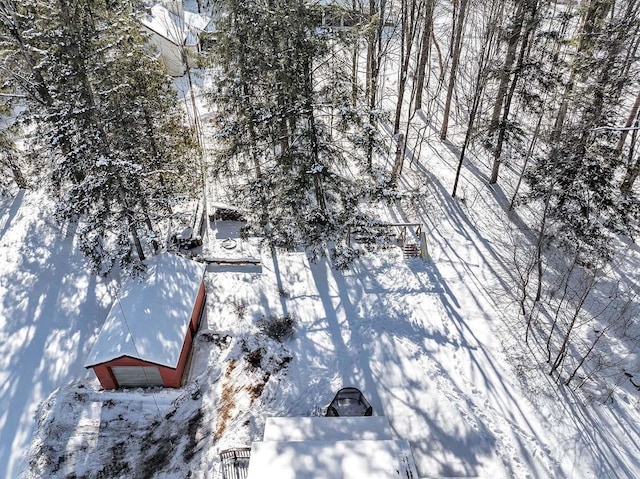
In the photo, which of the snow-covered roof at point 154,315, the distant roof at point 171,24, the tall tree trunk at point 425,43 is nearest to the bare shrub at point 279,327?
the snow-covered roof at point 154,315

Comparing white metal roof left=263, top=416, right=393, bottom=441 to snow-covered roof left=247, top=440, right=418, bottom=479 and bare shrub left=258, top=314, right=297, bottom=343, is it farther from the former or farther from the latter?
bare shrub left=258, top=314, right=297, bottom=343

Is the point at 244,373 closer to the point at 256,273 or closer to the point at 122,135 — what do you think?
the point at 256,273

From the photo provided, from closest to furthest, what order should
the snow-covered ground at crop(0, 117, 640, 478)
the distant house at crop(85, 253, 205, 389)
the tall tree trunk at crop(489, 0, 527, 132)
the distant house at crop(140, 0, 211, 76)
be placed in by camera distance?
the snow-covered ground at crop(0, 117, 640, 478) → the distant house at crop(85, 253, 205, 389) → the tall tree trunk at crop(489, 0, 527, 132) → the distant house at crop(140, 0, 211, 76)

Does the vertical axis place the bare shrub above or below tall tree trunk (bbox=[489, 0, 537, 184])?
below

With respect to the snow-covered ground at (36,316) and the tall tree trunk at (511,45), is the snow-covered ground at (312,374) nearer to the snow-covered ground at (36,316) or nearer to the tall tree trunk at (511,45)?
the snow-covered ground at (36,316)

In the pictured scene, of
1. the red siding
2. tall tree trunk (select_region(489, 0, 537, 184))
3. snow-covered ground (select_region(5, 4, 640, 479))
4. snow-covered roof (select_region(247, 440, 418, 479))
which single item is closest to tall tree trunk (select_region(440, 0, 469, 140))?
tall tree trunk (select_region(489, 0, 537, 184))

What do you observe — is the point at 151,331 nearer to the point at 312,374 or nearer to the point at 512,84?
the point at 312,374

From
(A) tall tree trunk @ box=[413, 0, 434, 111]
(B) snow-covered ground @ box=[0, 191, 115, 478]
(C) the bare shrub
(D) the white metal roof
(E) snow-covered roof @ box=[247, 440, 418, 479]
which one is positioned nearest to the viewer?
(E) snow-covered roof @ box=[247, 440, 418, 479]

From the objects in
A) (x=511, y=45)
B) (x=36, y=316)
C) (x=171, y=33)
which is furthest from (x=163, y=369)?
(x=171, y=33)

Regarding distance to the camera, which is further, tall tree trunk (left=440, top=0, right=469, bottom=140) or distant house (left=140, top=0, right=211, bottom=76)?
distant house (left=140, top=0, right=211, bottom=76)

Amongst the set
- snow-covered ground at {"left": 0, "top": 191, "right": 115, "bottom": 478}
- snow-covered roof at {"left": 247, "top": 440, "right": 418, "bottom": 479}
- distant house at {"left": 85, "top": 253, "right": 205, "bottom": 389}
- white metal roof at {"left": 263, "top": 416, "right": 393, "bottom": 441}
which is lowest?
snow-covered ground at {"left": 0, "top": 191, "right": 115, "bottom": 478}
